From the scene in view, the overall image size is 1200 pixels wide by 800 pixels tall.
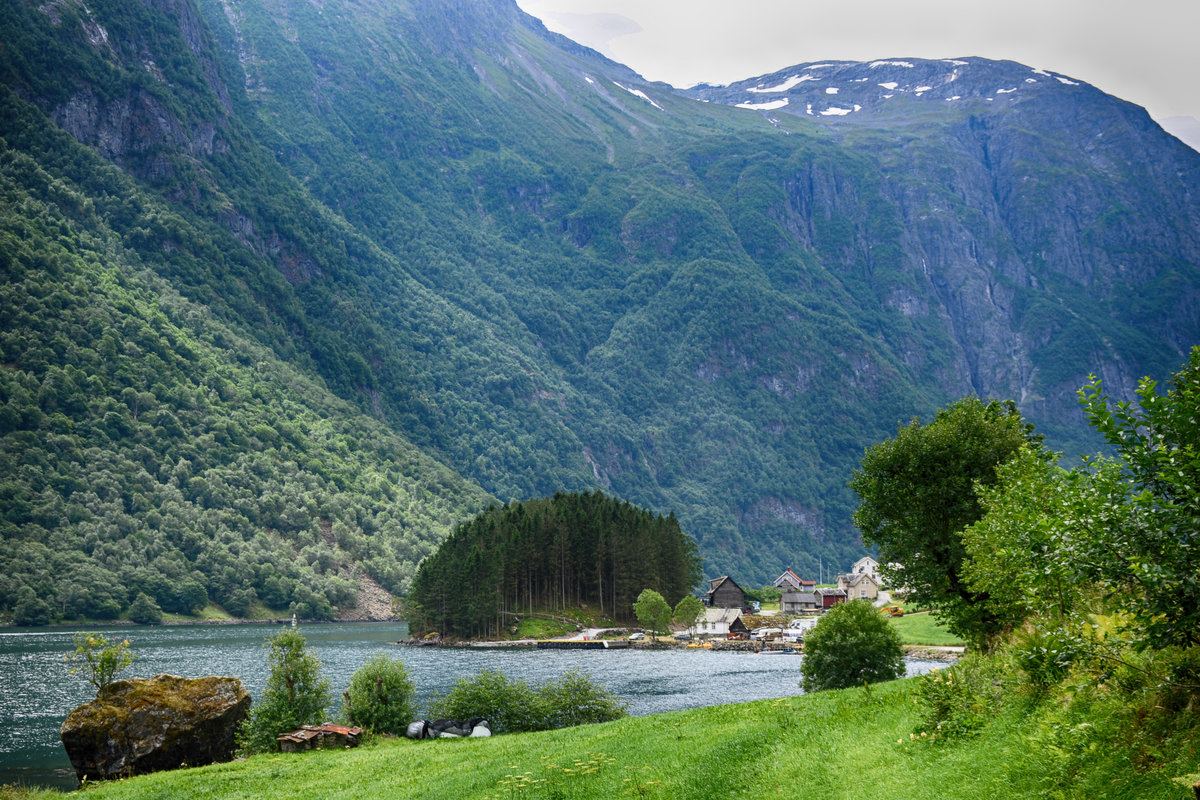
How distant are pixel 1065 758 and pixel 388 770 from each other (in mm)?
28999

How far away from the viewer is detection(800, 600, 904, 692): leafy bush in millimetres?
58625

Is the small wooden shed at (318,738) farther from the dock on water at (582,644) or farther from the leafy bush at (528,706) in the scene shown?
the dock on water at (582,644)

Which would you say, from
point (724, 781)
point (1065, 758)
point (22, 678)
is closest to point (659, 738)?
point (724, 781)

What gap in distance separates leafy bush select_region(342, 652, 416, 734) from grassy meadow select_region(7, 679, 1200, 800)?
11.9 metres

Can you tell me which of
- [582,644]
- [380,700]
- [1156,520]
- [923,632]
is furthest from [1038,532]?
[582,644]

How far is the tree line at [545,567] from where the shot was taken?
164 meters

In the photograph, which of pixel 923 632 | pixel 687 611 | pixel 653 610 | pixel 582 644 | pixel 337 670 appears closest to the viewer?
pixel 337 670

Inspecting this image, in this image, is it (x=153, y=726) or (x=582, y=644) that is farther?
(x=582, y=644)

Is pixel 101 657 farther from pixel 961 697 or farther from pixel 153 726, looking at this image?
pixel 961 697

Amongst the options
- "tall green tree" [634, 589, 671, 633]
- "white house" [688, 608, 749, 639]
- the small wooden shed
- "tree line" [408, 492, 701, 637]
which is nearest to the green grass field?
"white house" [688, 608, 749, 639]

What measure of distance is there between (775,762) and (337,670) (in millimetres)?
94405

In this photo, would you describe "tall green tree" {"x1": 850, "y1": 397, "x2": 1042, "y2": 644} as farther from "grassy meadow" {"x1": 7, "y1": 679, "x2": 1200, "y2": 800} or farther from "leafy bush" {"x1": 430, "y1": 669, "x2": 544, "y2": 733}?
"leafy bush" {"x1": 430, "y1": 669, "x2": 544, "y2": 733}

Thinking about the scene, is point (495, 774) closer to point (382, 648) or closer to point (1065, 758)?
point (1065, 758)

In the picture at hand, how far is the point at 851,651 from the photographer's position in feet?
194
